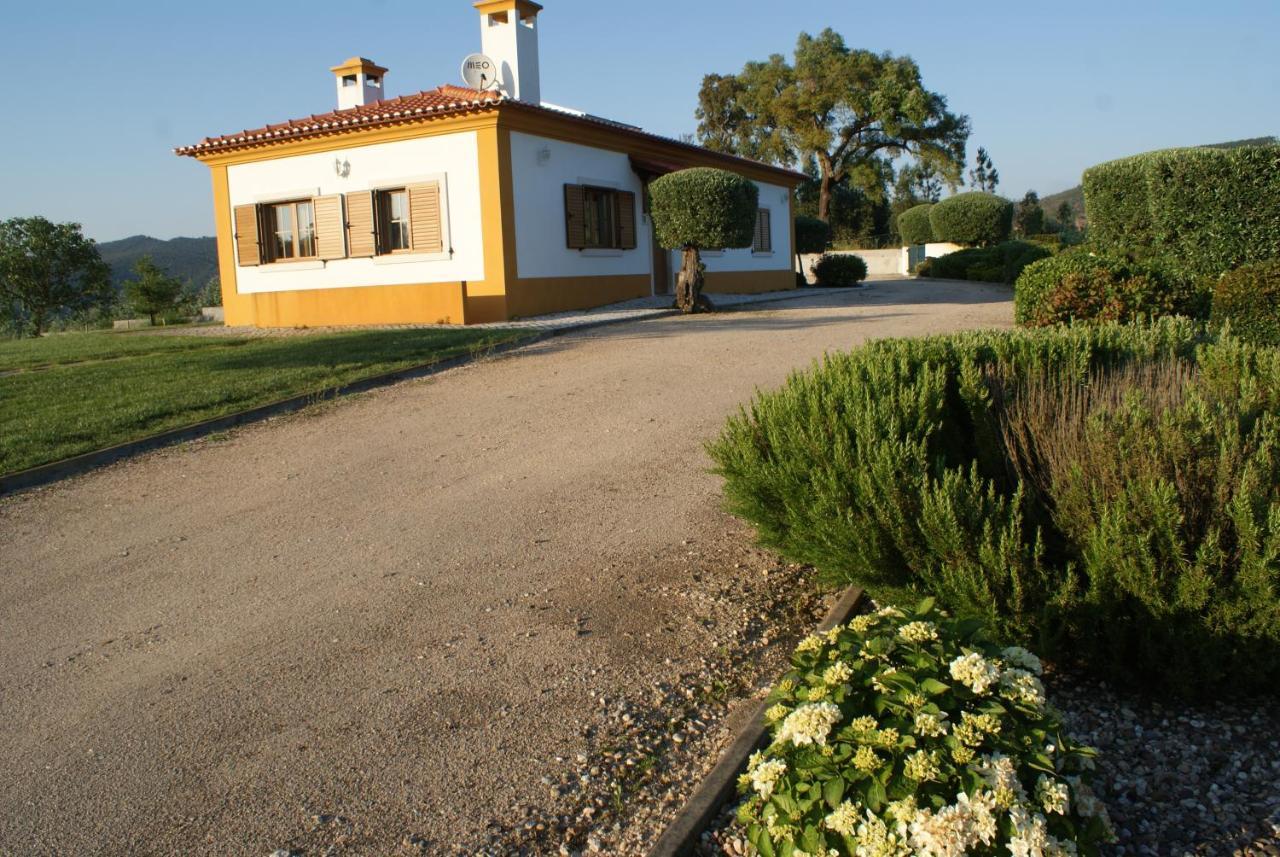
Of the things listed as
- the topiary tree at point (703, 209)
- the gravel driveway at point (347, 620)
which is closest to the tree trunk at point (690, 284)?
the topiary tree at point (703, 209)

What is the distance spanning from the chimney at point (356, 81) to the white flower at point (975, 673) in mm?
21973

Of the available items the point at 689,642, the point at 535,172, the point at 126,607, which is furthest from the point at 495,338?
the point at 689,642

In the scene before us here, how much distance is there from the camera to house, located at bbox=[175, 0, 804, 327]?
1703 cm

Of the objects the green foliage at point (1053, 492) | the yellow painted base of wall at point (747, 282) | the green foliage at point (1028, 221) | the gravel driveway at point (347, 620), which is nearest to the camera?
the gravel driveway at point (347, 620)

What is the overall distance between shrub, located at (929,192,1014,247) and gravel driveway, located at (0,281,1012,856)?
2952 centimetres

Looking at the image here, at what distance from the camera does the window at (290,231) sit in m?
19.2

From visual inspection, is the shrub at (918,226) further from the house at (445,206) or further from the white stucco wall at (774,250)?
the house at (445,206)

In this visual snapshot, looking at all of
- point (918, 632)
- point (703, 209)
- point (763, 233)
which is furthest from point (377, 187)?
point (918, 632)

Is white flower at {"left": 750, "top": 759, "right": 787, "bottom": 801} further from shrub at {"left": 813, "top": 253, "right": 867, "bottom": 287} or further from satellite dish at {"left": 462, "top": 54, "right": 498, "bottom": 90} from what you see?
shrub at {"left": 813, "top": 253, "right": 867, "bottom": 287}

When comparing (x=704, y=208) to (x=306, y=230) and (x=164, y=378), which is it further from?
(x=164, y=378)

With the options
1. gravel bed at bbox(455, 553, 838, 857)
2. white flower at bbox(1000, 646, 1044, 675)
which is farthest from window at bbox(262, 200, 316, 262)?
white flower at bbox(1000, 646, 1044, 675)

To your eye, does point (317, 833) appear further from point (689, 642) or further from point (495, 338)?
point (495, 338)

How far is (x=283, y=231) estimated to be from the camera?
776 inches

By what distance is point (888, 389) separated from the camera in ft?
15.2
